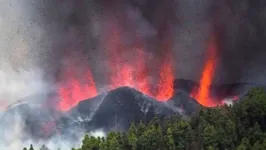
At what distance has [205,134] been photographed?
65.8 feet

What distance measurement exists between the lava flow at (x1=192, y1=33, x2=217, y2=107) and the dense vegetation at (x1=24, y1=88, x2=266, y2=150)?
267 inches

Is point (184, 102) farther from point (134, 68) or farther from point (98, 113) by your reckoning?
point (134, 68)

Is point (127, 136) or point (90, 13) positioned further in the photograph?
point (90, 13)

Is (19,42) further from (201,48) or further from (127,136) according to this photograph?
(127,136)

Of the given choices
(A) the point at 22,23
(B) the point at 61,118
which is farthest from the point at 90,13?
(B) the point at 61,118

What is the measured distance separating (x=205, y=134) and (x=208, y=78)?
930 cm

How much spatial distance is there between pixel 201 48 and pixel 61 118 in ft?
21.9

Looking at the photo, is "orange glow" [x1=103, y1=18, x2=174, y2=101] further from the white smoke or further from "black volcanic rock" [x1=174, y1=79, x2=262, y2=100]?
the white smoke

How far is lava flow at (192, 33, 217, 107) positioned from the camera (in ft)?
92.8

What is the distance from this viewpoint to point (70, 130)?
80.6ft

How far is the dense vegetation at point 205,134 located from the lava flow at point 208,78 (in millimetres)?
6787

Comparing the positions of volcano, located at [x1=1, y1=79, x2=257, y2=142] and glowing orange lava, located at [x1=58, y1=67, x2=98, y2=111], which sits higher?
→ glowing orange lava, located at [x1=58, y1=67, x2=98, y2=111]

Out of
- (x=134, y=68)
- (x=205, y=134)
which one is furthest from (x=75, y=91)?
(x=205, y=134)

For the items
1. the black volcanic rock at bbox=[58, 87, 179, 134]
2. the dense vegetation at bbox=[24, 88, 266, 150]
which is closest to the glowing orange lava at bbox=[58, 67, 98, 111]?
the black volcanic rock at bbox=[58, 87, 179, 134]
